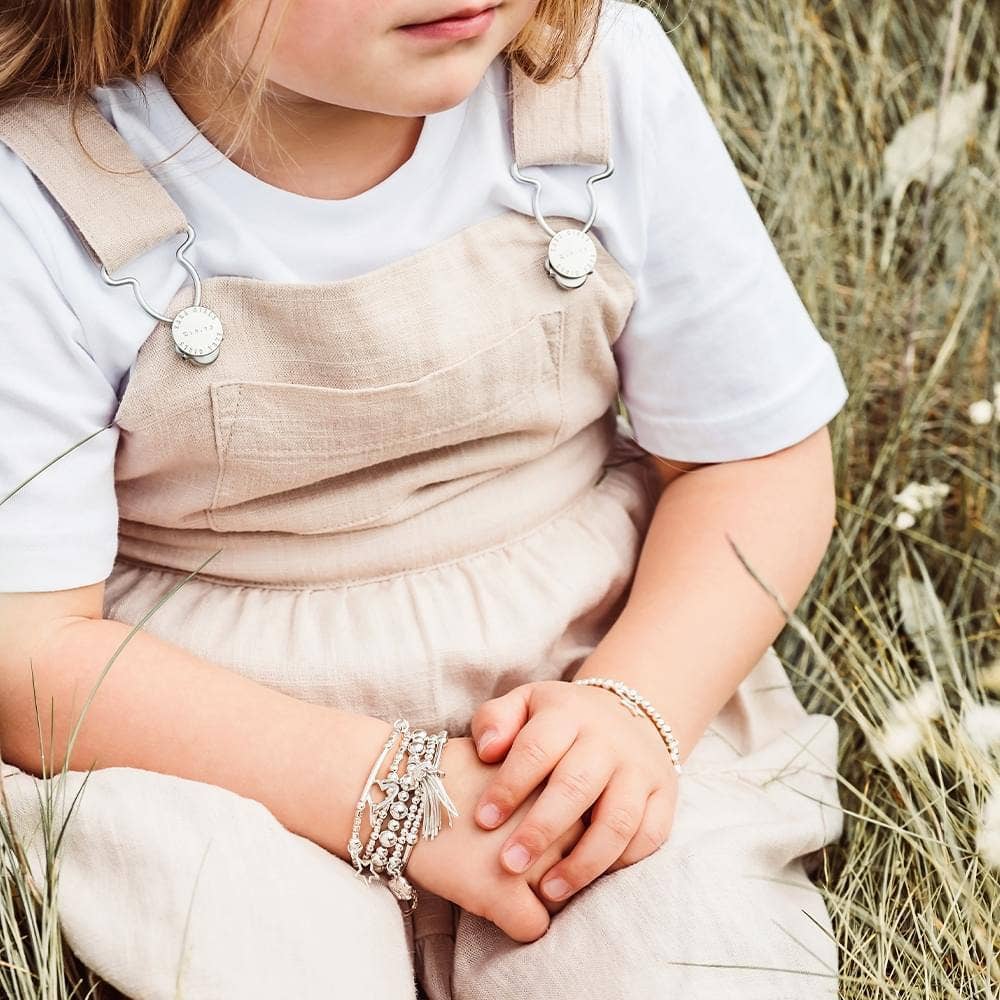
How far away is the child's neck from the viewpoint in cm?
96

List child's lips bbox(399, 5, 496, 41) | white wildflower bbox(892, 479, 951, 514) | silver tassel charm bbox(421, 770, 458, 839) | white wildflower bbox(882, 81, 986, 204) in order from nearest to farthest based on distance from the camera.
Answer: child's lips bbox(399, 5, 496, 41), silver tassel charm bbox(421, 770, 458, 839), white wildflower bbox(892, 479, 951, 514), white wildflower bbox(882, 81, 986, 204)

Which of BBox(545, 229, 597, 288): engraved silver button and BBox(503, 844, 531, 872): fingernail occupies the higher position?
BBox(545, 229, 597, 288): engraved silver button

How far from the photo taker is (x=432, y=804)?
0.96 m

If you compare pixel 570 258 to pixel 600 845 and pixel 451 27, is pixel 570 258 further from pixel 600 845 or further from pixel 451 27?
pixel 600 845

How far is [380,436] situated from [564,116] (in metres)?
0.29

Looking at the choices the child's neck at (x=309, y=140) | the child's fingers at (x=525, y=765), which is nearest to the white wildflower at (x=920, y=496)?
the child's fingers at (x=525, y=765)

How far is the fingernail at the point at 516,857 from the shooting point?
93 centimetres

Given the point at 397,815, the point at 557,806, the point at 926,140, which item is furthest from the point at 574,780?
the point at 926,140

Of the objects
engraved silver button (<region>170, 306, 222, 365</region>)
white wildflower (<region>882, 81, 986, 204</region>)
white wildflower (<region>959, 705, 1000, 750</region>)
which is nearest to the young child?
engraved silver button (<region>170, 306, 222, 365</region>)

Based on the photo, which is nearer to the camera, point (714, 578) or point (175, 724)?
point (175, 724)

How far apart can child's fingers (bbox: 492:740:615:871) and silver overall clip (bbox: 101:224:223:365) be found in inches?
15.7

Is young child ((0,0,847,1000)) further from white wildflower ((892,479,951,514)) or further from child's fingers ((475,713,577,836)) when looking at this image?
white wildflower ((892,479,951,514))

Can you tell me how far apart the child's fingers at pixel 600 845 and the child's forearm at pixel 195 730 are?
161 mm

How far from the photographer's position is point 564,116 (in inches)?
40.6
